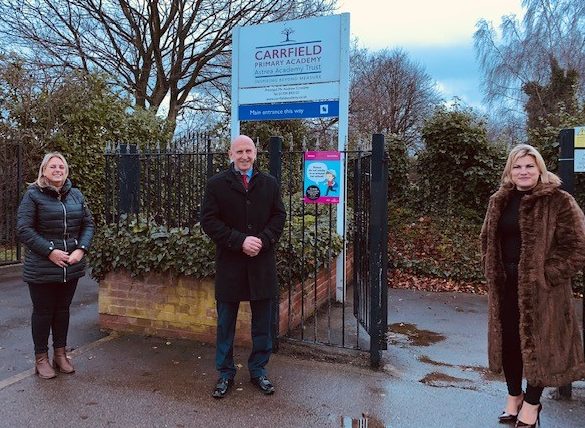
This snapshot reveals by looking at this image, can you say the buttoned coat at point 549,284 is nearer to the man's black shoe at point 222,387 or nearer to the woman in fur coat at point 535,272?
the woman in fur coat at point 535,272

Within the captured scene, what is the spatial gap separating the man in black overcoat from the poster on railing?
1.10 meters

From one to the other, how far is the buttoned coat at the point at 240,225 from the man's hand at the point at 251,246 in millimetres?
61

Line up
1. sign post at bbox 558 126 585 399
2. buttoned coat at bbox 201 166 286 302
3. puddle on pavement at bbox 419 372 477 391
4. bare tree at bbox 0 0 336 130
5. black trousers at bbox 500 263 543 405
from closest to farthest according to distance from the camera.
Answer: black trousers at bbox 500 263 543 405 → buttoned coat at bbox 201 166 286 302 → sign post at bbox 558 126 585 399 → puddle on pavement at bbox 419 372 477 391 → bare tree at bbox 0 0 336 130

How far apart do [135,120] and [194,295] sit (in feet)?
26.4

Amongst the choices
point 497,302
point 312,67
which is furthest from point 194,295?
point 312,67

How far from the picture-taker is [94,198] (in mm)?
10180

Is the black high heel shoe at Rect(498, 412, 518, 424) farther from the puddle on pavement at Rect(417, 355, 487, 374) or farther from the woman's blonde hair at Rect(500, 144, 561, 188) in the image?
the woman's blonde hair at Rect(500, 144, 561, 188)

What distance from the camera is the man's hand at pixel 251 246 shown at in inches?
137

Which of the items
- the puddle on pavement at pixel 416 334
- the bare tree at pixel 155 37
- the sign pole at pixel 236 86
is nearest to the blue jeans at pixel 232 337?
the puddle on pavement at pixel 416 334

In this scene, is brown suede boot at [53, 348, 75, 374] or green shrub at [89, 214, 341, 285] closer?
brown suede boot at [53, 348, 75, 374]

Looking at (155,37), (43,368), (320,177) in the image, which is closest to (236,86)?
(320,177)

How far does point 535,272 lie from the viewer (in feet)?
9.91

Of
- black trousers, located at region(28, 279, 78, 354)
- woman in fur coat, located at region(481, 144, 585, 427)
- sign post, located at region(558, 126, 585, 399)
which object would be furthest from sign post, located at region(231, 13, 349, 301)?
black trousers, located at region(28, 279, 78, 354)

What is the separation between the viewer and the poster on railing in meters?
4.74
